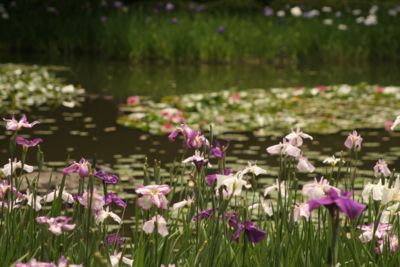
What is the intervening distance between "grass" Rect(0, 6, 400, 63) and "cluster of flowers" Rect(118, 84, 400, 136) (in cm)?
412

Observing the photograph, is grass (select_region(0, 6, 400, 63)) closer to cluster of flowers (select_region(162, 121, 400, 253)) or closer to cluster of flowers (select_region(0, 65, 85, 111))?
cluster of flowers (select_region(0, 65, 85, 111))

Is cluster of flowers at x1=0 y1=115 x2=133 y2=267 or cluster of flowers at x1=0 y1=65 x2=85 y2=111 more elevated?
cluster of flowers at x1=0 y1=115 x2=133 y2=267

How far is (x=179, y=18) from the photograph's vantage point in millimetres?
17062

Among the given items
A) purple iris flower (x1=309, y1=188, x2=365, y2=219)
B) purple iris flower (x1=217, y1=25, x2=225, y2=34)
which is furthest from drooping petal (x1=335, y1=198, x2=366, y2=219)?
purple iris flower (x1=217, y1=25, x2=225, y2=34)

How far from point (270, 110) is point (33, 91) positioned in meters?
2.90

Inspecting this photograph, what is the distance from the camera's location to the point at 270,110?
980 centimetres

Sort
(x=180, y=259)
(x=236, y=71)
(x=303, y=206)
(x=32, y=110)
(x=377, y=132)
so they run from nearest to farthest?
(x=303, y=206), (x=180, y=259), (x=377, y=132), (x=32, y=110), (x=236, y=71)

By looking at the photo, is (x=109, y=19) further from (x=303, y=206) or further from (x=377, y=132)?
(x=303, y=206)

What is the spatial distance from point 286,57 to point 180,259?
39.9 feet

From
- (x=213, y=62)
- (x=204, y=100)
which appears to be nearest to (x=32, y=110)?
(x=204, y=100)

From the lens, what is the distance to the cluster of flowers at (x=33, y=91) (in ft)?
33.8

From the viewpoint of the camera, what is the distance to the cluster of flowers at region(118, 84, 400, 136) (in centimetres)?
889

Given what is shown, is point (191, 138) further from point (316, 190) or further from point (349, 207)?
point (349, 207)

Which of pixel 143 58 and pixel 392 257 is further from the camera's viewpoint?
pixel 143 58
